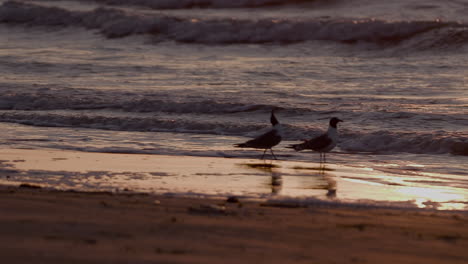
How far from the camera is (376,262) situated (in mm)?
4566

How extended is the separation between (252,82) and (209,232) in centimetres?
1104

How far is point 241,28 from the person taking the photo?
79.4 ft

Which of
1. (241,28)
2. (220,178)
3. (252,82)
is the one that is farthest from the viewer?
(241,28)

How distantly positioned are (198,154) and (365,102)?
4760 mm

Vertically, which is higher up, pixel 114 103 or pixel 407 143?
pixel 114 103

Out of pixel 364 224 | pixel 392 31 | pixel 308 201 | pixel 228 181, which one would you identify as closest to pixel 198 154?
pixel 228 181

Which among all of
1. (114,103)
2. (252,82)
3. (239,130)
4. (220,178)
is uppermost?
(252,82)

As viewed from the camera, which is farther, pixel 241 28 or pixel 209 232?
pixel 241 28

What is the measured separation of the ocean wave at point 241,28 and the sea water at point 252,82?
6 centimetres

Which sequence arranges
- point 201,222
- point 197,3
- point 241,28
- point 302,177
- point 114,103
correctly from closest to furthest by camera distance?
1. point 201,222
2. point 302,177
3. point 114,103
4. point 241,28
5. point 197,3

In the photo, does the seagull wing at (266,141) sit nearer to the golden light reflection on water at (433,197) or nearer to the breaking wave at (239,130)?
the breaking wave at (239,130)

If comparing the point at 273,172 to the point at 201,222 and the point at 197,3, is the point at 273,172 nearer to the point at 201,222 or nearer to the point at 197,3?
the point at 201,222

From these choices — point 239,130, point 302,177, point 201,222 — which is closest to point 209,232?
point 201,222

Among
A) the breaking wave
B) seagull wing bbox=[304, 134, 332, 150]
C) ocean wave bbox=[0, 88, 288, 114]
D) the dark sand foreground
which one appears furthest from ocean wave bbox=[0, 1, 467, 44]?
the dark sand foreground
